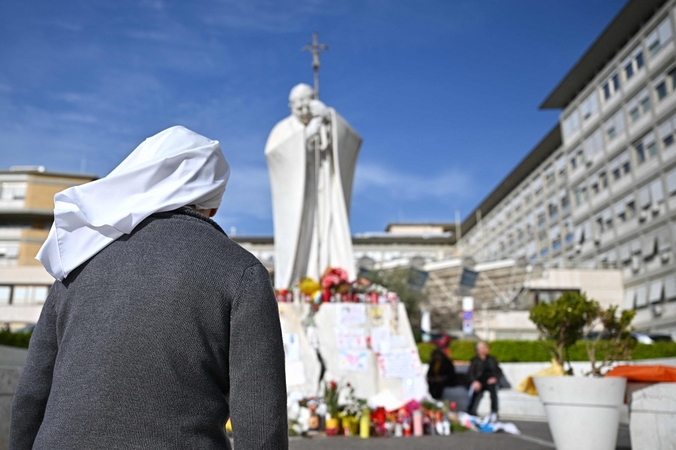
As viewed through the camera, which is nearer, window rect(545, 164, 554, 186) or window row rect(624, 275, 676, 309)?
window row rect(624, 275, 676, 309)

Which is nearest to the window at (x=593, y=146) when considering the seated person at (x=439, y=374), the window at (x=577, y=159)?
the window at (x=577, y=159)

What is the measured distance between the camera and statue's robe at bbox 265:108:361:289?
12.5 m

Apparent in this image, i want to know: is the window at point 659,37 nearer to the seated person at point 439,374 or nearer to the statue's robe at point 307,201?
the statue's robe at point 307,201

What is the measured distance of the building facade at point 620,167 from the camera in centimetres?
3872

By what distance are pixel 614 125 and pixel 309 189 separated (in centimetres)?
3952

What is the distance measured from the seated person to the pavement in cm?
364

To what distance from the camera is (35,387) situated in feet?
6.33

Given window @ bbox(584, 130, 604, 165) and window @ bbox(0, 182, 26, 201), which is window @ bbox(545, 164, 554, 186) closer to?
window @ bbox(584, 130, 604, 165)

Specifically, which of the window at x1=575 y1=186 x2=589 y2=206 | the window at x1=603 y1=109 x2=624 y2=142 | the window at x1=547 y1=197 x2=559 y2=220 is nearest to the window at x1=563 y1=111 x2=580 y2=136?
the window at x1=603 y1=109 x2=624 y2=142

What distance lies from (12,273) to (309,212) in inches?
1904

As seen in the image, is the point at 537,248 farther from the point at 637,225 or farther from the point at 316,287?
the point at 316,287

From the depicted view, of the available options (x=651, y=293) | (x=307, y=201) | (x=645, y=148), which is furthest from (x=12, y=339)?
(x=645, y=148)

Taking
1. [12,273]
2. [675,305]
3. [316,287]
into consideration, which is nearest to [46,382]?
[316,287]

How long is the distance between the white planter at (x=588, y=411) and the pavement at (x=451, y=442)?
2.00 metres
